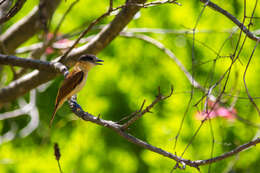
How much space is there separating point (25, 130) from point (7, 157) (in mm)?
582

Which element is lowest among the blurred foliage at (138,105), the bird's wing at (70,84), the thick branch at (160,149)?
the blurred foliage at (138,105)

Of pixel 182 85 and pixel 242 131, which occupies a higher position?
pixel 182 85

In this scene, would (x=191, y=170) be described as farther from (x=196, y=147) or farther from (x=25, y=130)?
(x=25, y=130)

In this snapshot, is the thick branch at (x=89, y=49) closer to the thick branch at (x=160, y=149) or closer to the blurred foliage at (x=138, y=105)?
the thick branch at (x=160, y=149)

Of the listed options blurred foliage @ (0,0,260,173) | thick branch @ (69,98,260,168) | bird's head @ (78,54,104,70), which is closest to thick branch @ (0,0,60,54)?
bird's head @ (78,54,104,70)

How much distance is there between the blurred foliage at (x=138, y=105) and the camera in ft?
16.1

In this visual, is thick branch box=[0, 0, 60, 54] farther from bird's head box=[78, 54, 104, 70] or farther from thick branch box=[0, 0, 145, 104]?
bird's head box=[78, 54, 104, 70]

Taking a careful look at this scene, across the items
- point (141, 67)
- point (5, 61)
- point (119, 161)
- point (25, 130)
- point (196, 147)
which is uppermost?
point (5, 61)

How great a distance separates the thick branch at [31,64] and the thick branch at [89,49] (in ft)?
0.95

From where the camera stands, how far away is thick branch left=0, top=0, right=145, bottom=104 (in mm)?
3309

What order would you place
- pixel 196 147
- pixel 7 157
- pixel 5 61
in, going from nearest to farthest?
pixel 5 61, pixel 196 147, pixel 7 157

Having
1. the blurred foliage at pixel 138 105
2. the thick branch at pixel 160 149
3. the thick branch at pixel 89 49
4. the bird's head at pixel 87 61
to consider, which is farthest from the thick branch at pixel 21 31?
the thick branch at pixel 160 149

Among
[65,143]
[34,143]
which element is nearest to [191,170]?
[65,143]

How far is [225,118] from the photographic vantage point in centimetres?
445
